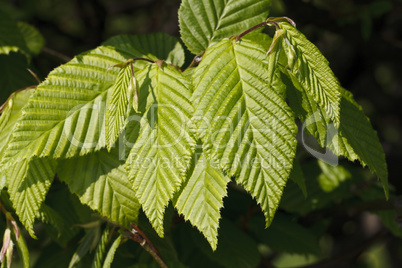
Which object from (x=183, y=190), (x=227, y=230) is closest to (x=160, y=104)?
(x=183, y=190)

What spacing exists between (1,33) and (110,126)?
0.71m

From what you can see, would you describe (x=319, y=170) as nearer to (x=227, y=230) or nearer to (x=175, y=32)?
(x=227, y=230)

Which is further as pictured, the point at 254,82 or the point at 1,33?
the point at 1,33

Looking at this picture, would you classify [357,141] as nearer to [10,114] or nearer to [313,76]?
[313,76]

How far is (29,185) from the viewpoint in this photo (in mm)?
1011

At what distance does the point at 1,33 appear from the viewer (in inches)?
52.8

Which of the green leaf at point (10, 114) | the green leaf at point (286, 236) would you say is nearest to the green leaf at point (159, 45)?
the green leaf at point (10, 114)

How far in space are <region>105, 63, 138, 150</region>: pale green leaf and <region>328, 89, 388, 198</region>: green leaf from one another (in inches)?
16.6

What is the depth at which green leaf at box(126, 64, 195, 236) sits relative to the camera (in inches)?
33.9

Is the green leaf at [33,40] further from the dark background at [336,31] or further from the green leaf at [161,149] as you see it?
the green leaf at [161,149]

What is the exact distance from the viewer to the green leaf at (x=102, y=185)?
1052 mm

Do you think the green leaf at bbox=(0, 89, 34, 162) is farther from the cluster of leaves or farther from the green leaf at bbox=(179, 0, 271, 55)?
the green leaf at bbox=(179, 0, 271, 55)

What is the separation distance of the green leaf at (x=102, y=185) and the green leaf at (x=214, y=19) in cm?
35

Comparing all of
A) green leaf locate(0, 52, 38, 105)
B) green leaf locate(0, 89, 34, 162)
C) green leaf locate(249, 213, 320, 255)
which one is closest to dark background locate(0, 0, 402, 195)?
green leaf locate(0, 52, 38, 105)
